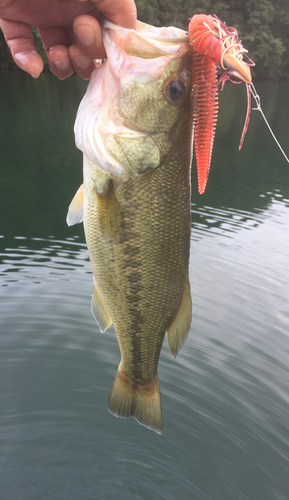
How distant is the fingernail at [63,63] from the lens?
209 centimetres

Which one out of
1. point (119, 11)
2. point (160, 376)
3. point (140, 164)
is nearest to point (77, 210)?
point (140, 164)

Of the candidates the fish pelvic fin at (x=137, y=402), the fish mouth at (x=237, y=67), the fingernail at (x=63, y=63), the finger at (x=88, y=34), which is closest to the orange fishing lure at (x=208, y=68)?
the fish mouth at (x=237, y=67)

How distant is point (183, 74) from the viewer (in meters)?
1.88

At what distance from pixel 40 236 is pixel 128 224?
6.38 metres

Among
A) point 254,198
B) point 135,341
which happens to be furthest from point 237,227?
point 135,341

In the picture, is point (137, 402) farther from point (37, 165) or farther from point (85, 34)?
point (37, 165)

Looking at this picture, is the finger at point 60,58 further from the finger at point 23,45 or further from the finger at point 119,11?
the finger at point 119,11

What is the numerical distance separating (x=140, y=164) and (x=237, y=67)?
583 mm

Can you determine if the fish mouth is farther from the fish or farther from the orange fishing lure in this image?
the fish

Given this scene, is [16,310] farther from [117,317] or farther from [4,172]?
[4,172]

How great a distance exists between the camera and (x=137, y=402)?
2.48 metres

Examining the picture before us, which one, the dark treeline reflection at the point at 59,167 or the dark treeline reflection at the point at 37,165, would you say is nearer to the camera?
the dark treeline reflection at the point at 37,165

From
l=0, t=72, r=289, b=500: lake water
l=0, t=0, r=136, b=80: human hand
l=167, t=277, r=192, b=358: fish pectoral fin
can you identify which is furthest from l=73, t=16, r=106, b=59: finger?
l=0, t=72, r=289, b=500: lake water

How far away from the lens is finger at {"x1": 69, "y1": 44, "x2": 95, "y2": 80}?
6.63 feet
